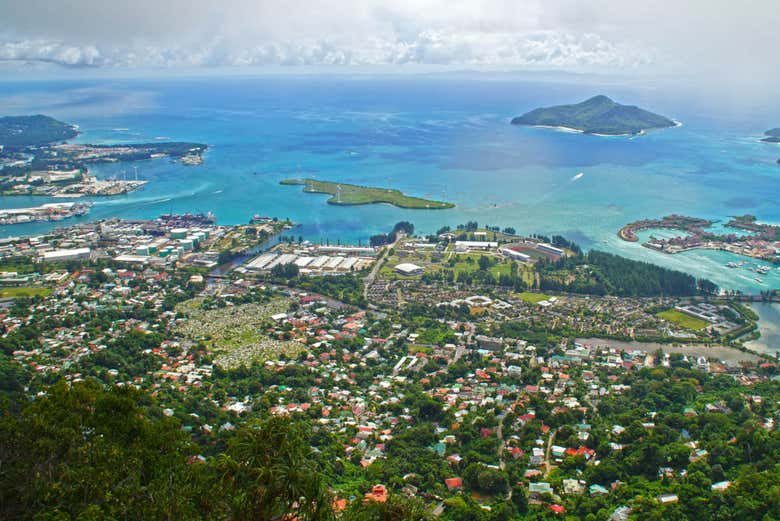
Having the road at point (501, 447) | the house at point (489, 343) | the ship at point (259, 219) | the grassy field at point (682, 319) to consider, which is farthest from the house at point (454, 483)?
the ship at point (259, 219)

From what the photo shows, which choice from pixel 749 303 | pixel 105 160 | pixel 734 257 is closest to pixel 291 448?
pixel 749 303

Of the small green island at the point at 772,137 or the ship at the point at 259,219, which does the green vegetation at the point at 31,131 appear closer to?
the ship at the point at 259,219

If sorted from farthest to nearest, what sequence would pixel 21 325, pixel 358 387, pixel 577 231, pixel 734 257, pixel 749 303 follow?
1. pixel 577 231
2. pixel 734 257
3. pixel 749 303
4. pixel 21 325
5. pixel 358 387

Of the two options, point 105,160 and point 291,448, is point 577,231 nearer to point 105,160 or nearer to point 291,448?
point 291,448

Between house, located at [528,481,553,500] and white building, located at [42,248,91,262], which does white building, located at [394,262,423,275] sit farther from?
house, located at [528,481,553,500]

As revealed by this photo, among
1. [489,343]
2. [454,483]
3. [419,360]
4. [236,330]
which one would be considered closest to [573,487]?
[454,483]
